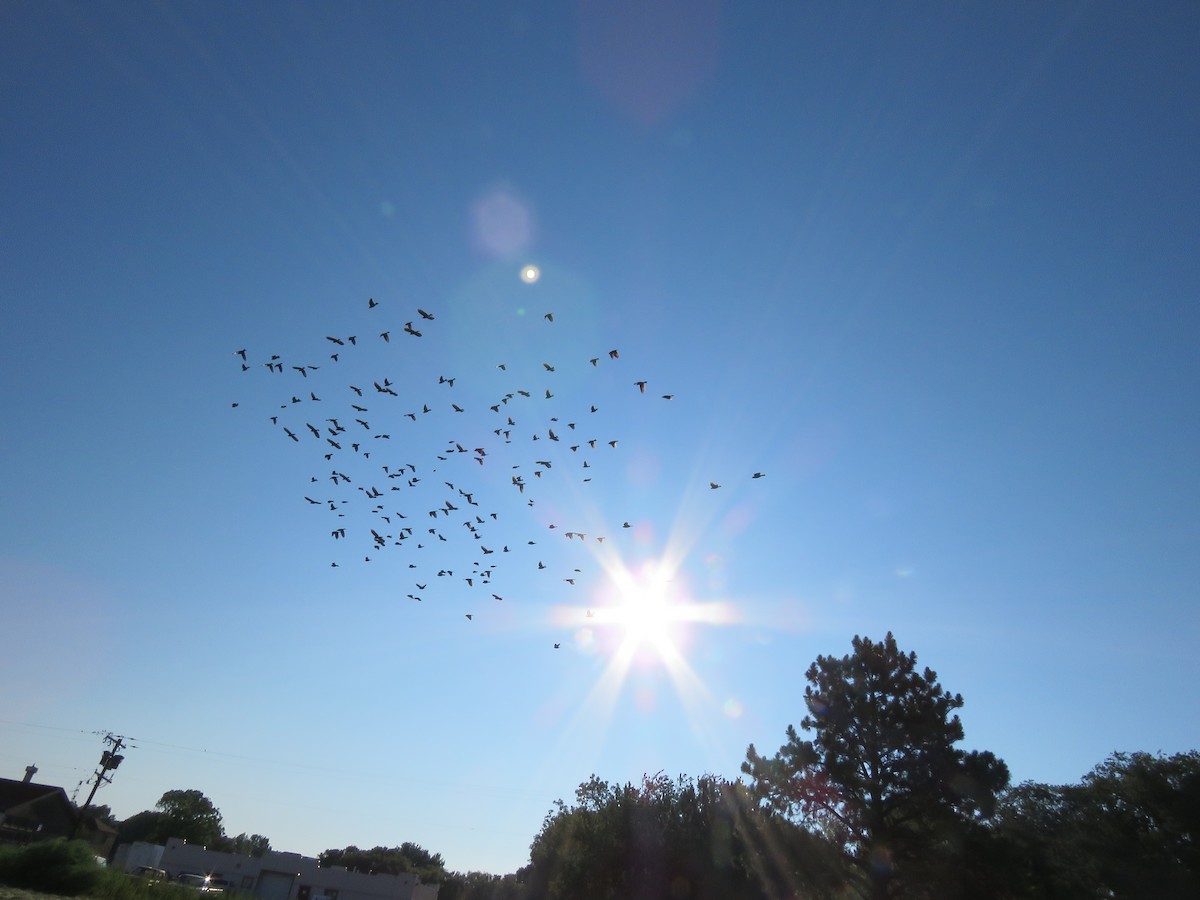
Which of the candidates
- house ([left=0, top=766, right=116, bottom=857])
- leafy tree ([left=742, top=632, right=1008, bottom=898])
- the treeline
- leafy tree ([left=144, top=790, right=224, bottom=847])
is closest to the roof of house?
house ([left=0, top=766, right=116, bottom=857])

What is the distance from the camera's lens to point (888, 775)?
2917cm

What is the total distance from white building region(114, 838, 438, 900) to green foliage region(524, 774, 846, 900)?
3665 centimetres

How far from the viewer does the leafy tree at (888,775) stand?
2736 centimetres

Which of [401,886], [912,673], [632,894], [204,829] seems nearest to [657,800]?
[632,894]

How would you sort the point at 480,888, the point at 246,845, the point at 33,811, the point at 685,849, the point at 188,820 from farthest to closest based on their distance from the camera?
1. the point at 246,845
2. the point at 188,820
3. the point at 480,888
4. the point at 33,811
5. the point at 685,849

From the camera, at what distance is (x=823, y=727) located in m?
31.9

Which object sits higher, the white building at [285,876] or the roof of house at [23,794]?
the roof of house at [23,794]

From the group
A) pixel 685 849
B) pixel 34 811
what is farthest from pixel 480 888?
pixel 685 849

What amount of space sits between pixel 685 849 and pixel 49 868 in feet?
91.6

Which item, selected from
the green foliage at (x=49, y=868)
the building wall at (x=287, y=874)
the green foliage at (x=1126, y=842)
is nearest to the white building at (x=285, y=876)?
the building wall at (x=287, y=874)

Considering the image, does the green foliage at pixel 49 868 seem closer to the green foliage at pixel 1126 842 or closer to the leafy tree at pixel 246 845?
the green foliage at pixel 1126 842

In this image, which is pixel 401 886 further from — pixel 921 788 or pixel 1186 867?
pixel 1186 867

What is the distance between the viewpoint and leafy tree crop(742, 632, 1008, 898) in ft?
89.8

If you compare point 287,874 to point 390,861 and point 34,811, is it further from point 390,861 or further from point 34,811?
point 390,861
